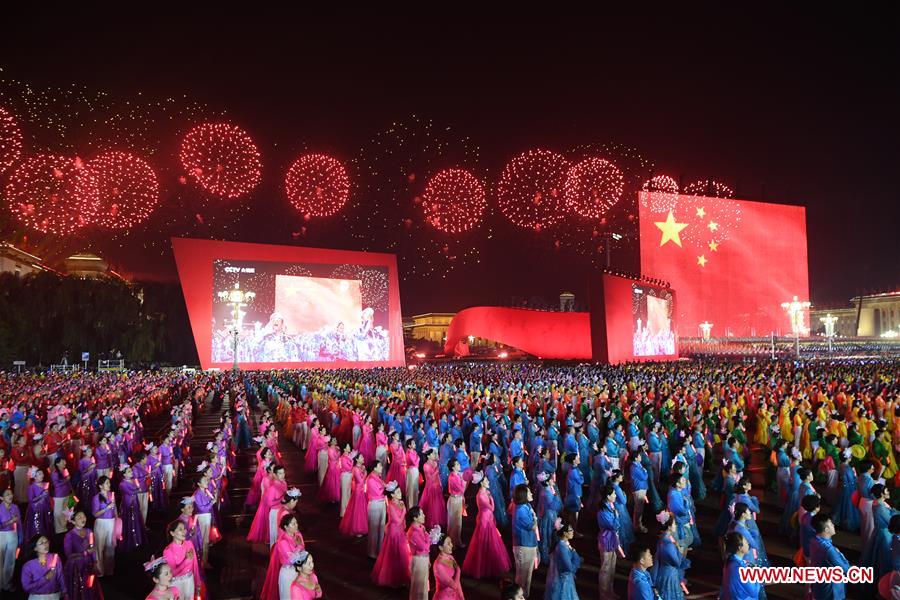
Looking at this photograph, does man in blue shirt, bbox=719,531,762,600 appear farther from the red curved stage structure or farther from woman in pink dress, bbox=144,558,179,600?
the red curved stage structure

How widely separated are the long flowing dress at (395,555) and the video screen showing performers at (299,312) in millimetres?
27790

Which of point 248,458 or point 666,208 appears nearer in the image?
point 248,458

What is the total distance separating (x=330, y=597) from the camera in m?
6.79

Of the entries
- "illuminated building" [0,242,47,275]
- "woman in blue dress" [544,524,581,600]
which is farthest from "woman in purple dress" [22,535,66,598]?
"illuminated building" [0,242,47,275]

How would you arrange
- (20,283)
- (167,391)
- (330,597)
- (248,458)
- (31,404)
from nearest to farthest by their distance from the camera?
(330,597) < (248,458) < (31,404) < (167,391) < (20,283)

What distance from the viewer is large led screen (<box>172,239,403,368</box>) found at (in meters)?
34.7

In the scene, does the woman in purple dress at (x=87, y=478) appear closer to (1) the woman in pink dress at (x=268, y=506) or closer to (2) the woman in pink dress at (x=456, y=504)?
(1) the woman in pink dress at (x=268, y=506)

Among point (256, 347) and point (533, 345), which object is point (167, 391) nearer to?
point (256, 347)

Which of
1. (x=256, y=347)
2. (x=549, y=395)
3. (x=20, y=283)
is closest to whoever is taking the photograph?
(x=549, y=395)

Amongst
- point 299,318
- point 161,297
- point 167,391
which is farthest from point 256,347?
point 161,297

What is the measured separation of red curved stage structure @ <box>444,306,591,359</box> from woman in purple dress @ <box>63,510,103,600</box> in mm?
33002

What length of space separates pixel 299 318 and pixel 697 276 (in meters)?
29.8

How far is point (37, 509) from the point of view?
8.30 meters

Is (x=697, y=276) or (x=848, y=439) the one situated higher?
(x=697, y=276)
